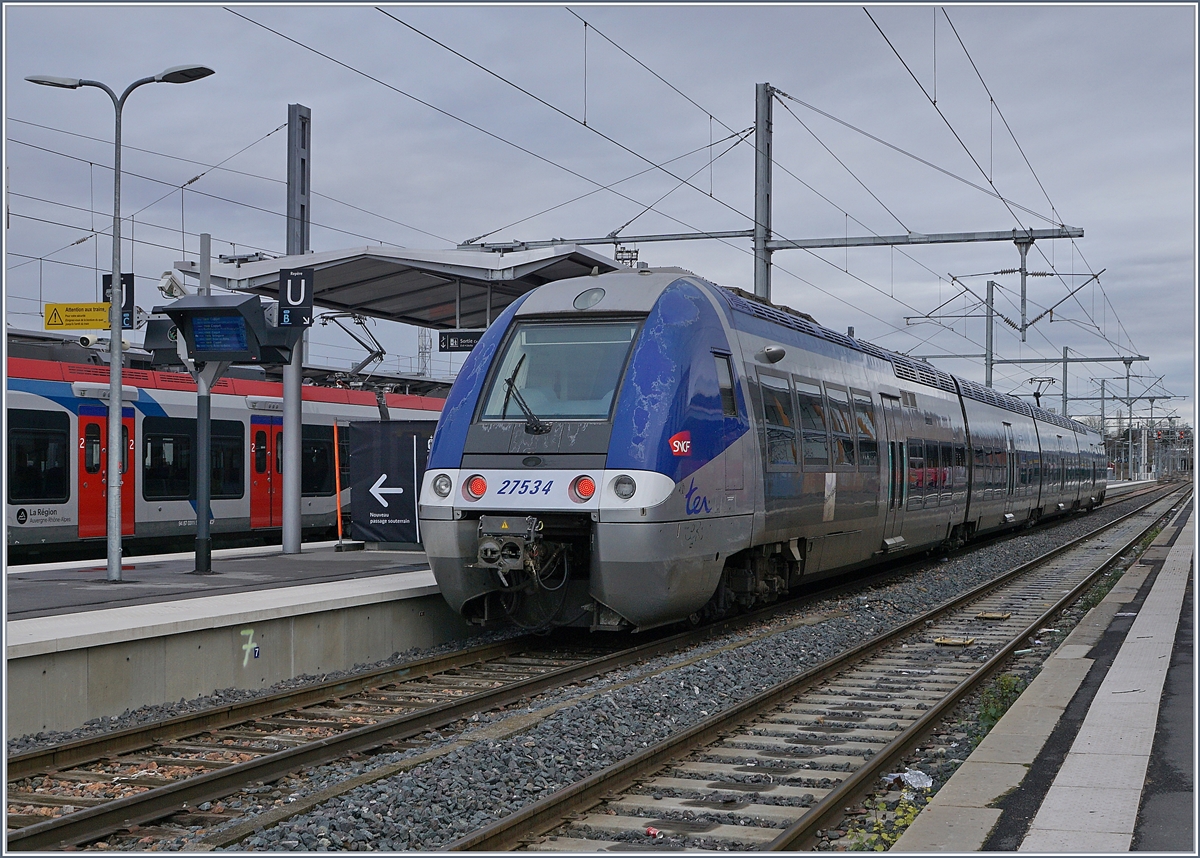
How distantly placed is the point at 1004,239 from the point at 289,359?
1257 centimetres

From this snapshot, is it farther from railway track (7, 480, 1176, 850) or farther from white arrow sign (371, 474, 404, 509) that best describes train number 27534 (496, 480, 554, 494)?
white arrow sign (371, 474, 404, 509)

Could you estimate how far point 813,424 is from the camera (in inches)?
526

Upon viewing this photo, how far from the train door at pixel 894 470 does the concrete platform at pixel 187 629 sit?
6491 mm

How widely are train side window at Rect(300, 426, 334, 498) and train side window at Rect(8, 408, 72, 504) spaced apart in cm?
598

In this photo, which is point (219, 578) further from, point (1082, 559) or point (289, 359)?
point (1082, 559)

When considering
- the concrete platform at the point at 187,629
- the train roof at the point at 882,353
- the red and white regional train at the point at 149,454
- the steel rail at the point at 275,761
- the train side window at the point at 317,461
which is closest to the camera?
the steel rail at the point at 275,761

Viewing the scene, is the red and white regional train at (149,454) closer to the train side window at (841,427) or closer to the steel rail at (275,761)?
the steel rail at (275,761)

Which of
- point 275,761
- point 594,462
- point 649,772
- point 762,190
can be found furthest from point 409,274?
point 649,772

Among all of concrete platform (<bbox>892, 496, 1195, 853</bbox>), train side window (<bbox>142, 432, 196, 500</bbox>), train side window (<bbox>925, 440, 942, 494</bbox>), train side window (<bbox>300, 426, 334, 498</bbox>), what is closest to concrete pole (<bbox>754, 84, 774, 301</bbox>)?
train side window (<bbox>925, 440, 942, 494</bbox>)

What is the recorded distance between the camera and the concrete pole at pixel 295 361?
16.5 meters

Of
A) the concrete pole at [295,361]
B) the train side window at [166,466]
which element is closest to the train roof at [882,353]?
the concrete pole at [295,361]

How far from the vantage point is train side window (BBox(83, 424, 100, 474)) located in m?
18.5

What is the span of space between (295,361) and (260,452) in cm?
640

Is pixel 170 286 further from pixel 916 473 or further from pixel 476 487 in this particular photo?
pixel 916 473
